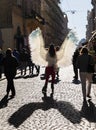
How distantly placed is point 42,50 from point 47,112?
5.18m

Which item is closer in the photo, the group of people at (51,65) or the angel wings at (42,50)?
the group of people at (51,65)

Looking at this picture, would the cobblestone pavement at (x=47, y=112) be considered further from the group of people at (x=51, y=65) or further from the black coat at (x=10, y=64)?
the black coat at (x=10, y=64)

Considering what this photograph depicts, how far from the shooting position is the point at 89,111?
13.1 meters

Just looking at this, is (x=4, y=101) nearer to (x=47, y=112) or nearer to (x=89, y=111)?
(x=47, y=112)

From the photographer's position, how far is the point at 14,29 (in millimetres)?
48406

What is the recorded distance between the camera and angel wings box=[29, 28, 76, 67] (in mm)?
17500

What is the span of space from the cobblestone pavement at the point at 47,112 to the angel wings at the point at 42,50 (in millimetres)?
1241

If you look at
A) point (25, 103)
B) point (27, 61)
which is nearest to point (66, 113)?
point (25, 103)

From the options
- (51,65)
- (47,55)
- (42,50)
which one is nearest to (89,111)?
(51,65)

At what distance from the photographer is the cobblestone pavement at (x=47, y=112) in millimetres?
10711

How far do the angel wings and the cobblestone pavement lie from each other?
1.24 meters

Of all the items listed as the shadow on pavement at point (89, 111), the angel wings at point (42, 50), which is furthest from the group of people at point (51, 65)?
the shadow on pavement at point (89, 111)

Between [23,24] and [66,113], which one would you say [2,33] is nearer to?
A: [23,24]

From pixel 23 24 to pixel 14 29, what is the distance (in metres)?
6.24
